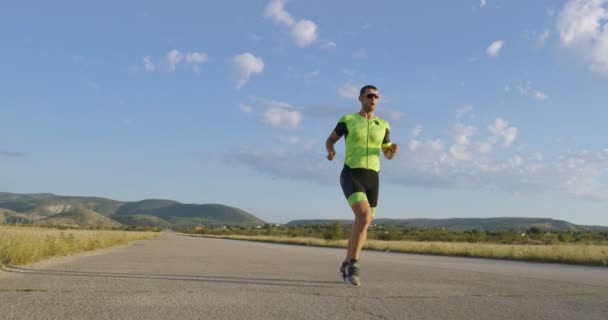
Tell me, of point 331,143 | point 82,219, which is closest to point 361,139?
point 331,143

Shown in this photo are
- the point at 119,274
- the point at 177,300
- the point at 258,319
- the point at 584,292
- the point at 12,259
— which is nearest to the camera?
the point at 258,319

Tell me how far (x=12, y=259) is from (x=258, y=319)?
6886 mm

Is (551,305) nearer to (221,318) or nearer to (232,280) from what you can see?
(221,318)

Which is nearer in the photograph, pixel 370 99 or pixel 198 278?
pixel 370 99

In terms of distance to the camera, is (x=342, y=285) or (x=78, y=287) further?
(x=342, y=285)

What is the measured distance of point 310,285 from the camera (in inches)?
257

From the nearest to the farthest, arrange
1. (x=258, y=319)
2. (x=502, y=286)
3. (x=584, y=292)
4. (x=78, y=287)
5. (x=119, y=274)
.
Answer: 1. (x=258, y=319)
2. (x=78, y=287)
3. (x=584, y=292)
4. (x=502, y=286)
5. (x=119, y=274)

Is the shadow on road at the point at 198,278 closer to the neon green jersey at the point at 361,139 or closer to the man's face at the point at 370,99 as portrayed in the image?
the neon green jersey at the point at 361,139

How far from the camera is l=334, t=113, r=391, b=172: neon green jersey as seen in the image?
21.9ft

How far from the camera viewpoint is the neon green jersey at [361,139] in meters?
6.67

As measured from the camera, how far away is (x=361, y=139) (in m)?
6.69

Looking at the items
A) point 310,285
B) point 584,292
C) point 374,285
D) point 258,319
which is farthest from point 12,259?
point 584,292

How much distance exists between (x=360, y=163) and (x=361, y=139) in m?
0.30

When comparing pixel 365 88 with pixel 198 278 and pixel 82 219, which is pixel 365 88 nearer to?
pixel 198 278
